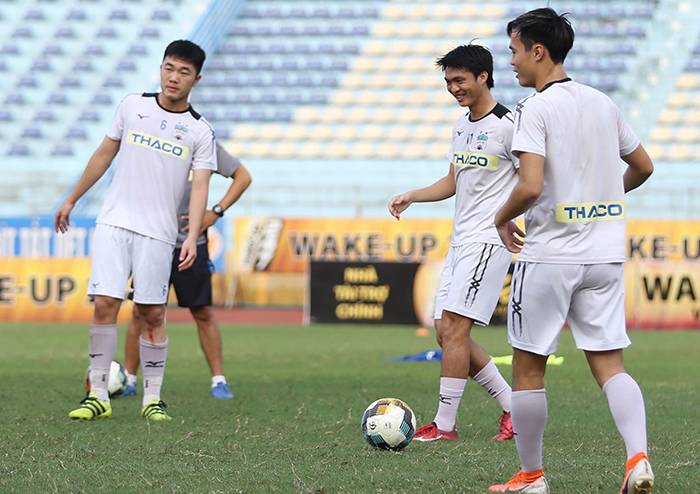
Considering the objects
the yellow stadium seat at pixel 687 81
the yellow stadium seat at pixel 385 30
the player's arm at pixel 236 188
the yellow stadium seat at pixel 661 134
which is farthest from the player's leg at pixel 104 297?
the yellow stadium seat at pixel 385 30

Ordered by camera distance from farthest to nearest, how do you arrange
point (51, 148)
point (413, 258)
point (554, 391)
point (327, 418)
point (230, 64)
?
point (230, 64) → point (51, 148) → point (413, 258) → point (554, 391) → point (327, 418)

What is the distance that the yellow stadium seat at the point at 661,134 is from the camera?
1016 inches

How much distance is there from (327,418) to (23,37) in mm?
25012

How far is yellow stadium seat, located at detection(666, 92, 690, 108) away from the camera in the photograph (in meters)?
26.7

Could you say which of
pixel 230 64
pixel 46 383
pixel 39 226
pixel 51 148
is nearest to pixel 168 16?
pixel 230 64

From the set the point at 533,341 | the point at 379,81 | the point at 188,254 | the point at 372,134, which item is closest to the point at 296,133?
the point at 372,134

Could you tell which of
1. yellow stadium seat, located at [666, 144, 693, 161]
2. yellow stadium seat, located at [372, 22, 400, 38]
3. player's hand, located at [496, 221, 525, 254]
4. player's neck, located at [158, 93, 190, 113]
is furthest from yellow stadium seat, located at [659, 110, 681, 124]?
player's hand, located at [496, 221, 525, 254]

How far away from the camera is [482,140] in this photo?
230 inches

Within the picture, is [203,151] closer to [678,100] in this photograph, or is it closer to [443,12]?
[678,100]

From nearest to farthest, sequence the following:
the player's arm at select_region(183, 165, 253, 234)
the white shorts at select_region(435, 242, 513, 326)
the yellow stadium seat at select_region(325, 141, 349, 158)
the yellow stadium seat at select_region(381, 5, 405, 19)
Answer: the white shorts at select_region(435, 242, 513, 326) < the player's arm at select_region(183, 165, 253, 234) < the yellow stadium seat at select_region(325, 141, 349, 158) < the yellow stadium seat at select_region(381, 5, 405, 19)

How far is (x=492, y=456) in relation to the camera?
512 centimetres

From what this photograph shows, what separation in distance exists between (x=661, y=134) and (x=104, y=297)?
854 inches

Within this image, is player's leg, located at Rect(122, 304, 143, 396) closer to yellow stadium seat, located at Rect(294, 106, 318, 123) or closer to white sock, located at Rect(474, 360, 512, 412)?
white sock, located at Rect(474, 360, 512, 412)

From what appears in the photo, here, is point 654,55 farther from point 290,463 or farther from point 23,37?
point 290,463
